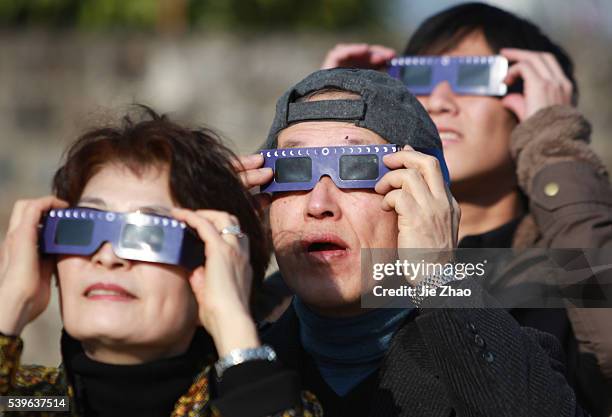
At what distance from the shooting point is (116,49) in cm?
1197

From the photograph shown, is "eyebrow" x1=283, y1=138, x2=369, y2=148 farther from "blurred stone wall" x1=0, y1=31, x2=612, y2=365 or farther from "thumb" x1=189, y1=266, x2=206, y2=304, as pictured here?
"blurred stone wall" x1=0, y1=31, x2=612, y2=365

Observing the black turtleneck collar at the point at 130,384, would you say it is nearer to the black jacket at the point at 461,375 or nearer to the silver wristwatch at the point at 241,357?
the silver wristwatch at the point at 241,357

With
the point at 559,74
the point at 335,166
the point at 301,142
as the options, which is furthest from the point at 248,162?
the point at 559,74

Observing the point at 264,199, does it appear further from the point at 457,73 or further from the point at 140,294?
the point at 457,73

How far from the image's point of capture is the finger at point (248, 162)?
3.46 metres

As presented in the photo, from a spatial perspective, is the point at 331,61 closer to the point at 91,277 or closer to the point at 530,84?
the point at 530,84

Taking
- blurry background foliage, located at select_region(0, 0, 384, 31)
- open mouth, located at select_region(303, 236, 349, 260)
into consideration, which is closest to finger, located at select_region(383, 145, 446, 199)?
open mouth, located at select_region(303, 236, 349, 260)

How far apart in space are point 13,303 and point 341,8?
1188 centimetres

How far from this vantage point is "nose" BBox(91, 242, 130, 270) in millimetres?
2973

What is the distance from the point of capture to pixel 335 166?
3.32m

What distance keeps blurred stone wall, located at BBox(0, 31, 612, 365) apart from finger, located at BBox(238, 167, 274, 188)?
747 cm

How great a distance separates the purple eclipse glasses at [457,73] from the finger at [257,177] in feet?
4.43

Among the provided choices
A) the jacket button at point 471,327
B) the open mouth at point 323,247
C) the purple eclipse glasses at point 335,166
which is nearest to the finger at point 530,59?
the purple eclipse glasses at point 335,166

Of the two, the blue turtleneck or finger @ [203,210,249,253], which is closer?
finger @ [203,210,249,253]
